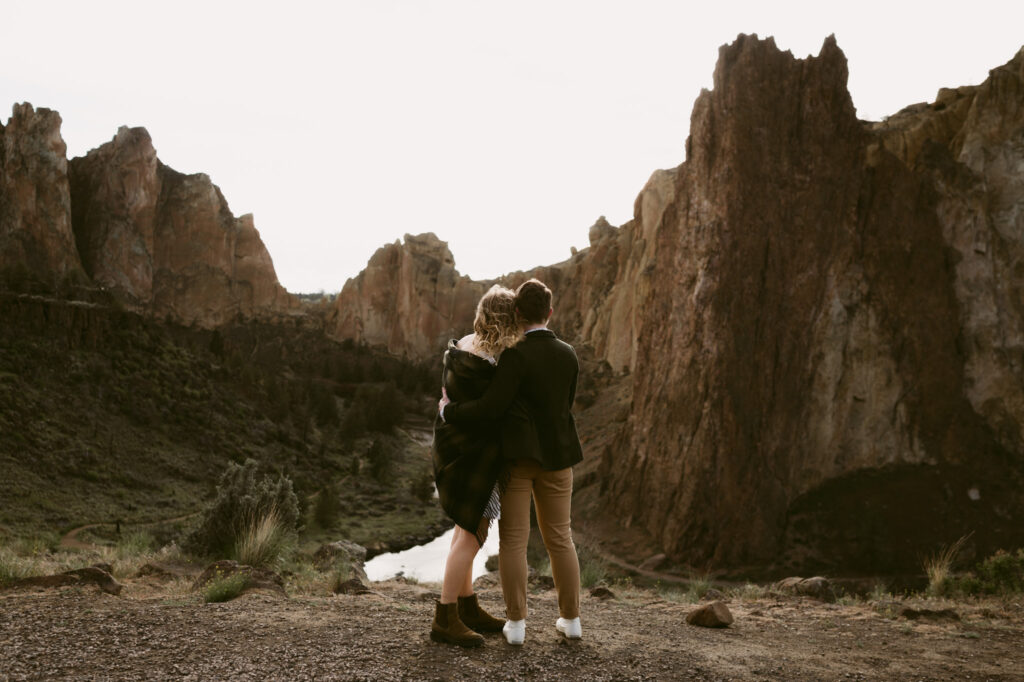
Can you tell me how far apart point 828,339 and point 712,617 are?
19.9 meters

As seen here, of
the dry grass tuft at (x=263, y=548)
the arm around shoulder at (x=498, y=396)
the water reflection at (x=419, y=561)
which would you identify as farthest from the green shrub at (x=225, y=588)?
the water reflection at (x=419, y=561)

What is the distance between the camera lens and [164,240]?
3086 inches

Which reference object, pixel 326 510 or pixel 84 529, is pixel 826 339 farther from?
pixel 84 529

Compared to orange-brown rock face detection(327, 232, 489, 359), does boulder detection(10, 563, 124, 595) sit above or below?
below

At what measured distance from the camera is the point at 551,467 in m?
4.37

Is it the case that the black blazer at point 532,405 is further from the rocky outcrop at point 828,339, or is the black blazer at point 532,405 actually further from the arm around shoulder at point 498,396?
the rocky outcrop at point 828,339

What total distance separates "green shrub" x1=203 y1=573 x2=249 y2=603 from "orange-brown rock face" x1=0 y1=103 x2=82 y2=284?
191 feet

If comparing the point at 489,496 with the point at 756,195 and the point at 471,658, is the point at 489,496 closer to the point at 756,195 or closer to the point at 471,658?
the point at 471,658

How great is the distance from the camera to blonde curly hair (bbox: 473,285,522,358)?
14.5 feet

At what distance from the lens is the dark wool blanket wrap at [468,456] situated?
4.39 meters

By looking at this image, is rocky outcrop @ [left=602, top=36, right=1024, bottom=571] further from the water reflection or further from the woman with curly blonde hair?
the woman with curly blonde hair

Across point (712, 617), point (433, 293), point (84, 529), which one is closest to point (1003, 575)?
point (712, 617)

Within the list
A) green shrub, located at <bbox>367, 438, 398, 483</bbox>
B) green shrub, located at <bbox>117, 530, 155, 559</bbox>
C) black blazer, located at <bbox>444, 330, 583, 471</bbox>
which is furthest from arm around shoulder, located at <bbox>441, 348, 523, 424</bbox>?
green shrub, located at <bbox>367, 438, 398, 483</bbox>

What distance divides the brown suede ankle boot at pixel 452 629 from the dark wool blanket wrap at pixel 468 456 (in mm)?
435
